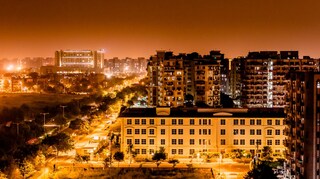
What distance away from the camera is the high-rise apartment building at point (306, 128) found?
14797mm

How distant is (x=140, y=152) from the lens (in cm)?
2219

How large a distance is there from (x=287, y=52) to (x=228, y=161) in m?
20.0

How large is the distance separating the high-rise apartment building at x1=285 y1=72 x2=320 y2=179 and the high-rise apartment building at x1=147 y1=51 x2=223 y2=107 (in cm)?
2061

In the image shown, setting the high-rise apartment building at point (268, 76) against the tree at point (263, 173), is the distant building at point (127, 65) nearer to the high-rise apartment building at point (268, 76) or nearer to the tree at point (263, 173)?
the high-rise apartment building at point (268, 76)

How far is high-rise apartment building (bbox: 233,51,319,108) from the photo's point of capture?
3666cm

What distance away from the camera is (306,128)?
14969 millimetres

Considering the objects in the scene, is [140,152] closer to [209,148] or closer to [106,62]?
[209,148]

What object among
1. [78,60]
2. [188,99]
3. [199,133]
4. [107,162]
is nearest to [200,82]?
[188,99]

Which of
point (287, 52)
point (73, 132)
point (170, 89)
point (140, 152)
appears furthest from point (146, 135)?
point (287, 52)

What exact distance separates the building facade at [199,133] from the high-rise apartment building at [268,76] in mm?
14257

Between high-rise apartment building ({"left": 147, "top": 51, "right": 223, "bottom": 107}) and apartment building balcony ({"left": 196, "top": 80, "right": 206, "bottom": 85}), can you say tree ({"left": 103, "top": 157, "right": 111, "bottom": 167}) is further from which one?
apartment building balcony ({"left": 196, "top": 80, "right": 206, "bottom": 85})

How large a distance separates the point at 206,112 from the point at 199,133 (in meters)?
1.11

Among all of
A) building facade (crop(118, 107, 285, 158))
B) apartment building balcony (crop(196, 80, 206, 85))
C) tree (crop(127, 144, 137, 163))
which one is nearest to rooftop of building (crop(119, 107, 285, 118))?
building facade (crop(118, 107, 285, 158))

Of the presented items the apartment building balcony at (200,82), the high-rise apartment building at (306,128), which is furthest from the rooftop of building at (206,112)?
the apartment building balcony at (200,82)
